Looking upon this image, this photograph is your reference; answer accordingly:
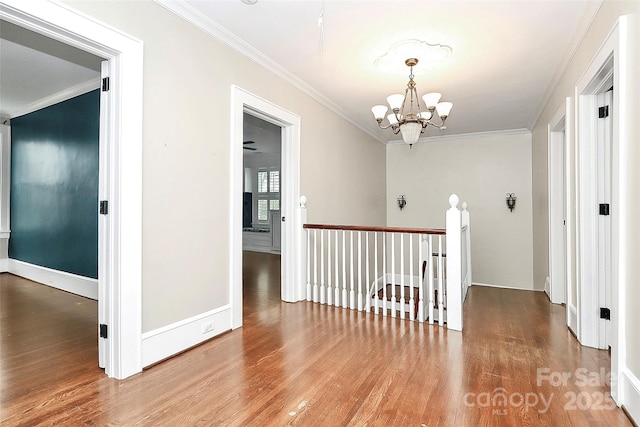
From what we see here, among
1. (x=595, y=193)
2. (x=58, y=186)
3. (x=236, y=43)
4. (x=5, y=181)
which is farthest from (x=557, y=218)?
(x=5, y=181)

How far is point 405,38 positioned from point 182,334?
9.90 ft

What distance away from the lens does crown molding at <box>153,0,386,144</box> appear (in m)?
2.44

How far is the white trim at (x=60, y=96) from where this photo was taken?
3.97 metres

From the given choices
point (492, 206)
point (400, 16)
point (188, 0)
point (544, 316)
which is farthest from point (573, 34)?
point (492, 206)

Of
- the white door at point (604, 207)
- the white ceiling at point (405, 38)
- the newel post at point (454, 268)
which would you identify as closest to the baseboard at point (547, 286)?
the white door at point (604, 207)

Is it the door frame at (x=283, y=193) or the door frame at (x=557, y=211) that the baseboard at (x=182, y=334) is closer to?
the door frame at (x=283, y=193)

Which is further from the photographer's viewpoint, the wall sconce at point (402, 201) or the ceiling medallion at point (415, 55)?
the wall sconce at point (402, 201)

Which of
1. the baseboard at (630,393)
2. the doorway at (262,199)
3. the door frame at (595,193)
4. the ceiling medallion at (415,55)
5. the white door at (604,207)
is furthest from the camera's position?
the doorway at (262,199)

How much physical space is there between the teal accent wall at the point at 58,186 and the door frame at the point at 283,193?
6.08 ft

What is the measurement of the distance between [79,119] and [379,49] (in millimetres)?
3728

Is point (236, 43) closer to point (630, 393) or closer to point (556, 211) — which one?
point (630, 393)

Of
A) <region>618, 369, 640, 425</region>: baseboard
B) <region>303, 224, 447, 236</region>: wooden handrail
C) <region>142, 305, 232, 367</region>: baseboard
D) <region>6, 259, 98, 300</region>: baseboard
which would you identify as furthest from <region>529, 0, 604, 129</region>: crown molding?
<region>6, 259, 98, 300</region>: baseboard

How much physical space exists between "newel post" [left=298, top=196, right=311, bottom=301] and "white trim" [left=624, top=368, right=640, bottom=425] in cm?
279

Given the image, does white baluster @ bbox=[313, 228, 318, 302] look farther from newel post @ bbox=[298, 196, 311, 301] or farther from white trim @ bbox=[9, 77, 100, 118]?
white trim @ bbox=[9, 77, 100, 118]
